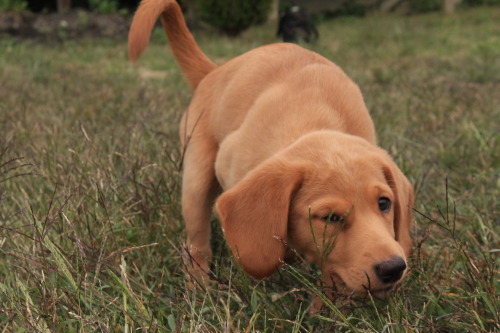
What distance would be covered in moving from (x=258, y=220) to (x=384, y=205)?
1.41 ft

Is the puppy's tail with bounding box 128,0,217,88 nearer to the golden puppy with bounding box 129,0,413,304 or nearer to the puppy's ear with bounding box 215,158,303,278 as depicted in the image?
the golden puppy with bounding box 129,0,413,304

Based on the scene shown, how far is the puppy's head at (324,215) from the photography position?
182 centimetres

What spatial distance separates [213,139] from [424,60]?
5.30 m

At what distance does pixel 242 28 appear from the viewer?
11.5m

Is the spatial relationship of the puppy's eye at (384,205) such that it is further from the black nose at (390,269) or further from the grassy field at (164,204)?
the black nose at (390,269)

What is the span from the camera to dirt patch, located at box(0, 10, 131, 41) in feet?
33.3

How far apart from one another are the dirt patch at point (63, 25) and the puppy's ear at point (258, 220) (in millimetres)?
8851

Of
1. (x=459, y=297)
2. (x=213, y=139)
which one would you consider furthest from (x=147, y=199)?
(x=459, y=297)

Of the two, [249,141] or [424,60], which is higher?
[249,141]

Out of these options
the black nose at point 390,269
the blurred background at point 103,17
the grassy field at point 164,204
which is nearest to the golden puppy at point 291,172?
the black nose at point 390,269

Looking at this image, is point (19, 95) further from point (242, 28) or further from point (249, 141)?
point (242, 28)

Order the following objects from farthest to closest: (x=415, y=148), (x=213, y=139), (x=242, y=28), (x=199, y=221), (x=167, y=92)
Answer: (x=242, y=28) < (x=167, y=92) < (x=415, y=148) < (x=213, y=139) < (x=199, y=221)

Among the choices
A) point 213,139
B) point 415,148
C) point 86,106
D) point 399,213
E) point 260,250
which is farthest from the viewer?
point 86,106

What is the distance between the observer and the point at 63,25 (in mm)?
10266
